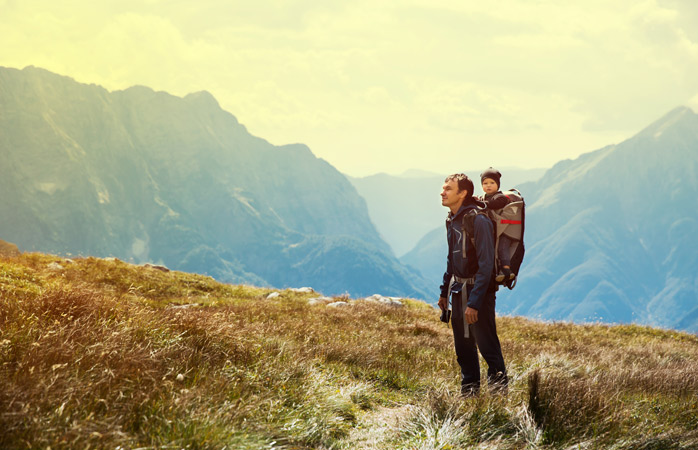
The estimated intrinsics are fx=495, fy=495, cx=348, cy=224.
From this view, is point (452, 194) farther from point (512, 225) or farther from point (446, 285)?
point (446, 285)

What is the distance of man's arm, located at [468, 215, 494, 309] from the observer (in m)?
5.38

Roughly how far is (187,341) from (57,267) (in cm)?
1321

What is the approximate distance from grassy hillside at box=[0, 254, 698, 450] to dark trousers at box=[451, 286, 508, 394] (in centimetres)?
41

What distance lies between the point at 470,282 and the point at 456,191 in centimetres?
106

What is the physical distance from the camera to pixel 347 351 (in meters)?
7.74

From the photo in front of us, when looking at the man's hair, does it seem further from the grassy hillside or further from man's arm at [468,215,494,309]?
the grassy hillside

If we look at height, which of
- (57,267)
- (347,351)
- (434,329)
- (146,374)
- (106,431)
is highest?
(57,267)

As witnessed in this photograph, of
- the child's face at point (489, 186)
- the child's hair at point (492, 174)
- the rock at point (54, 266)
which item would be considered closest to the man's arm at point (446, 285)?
the child's face at point (489, 186)

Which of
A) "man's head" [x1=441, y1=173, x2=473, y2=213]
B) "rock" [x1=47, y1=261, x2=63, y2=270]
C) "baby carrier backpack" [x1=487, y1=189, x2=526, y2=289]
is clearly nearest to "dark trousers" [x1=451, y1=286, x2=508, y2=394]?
"baby carrier backpack" [x1=487, y1=189, x2=526, y2=289]

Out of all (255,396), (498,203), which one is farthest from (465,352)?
(255,396)

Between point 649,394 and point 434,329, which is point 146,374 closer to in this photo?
point 649,394

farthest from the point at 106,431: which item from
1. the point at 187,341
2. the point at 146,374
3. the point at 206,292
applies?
the point at 206,292

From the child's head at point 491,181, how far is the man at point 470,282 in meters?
0.25

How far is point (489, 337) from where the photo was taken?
5723 millimetres
